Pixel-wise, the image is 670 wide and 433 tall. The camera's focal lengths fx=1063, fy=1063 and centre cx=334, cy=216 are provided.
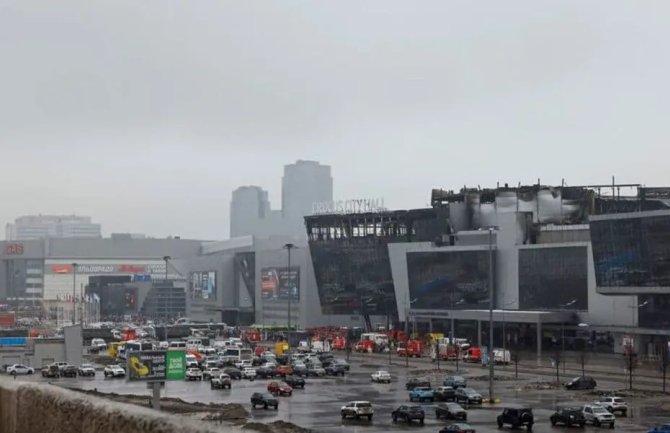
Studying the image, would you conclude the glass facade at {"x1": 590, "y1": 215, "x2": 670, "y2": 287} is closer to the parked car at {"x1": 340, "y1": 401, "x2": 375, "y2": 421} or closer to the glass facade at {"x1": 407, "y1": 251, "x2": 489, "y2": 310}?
the glass facade at {"x1": 407, "y1": 251, "x2": 489, "y2": 310}

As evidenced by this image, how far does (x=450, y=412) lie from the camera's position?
50.1 meters

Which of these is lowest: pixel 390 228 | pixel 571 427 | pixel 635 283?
pixel 571 427

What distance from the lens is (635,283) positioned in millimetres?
90938

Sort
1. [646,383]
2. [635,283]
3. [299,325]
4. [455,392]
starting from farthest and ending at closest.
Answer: [299,325], [635,283], [646,383], [455,392]

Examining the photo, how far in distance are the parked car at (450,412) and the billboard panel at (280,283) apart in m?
94.7

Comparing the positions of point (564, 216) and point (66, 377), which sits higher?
point (564, 216)

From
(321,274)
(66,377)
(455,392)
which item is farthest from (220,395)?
(321,274)

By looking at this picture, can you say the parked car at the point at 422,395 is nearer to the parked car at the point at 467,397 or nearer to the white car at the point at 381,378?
the parked car at the point at 467,397

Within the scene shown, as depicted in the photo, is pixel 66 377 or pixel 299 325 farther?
pixel 299 325

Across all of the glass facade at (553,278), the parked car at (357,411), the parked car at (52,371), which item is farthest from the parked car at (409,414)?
the glass facade at (553,278)

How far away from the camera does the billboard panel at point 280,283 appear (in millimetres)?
151375

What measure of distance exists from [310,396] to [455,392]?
374 inches

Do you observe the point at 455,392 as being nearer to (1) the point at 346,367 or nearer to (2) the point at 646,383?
(2) the point at 646,383

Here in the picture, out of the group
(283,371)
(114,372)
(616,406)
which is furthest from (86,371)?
(616,406)
